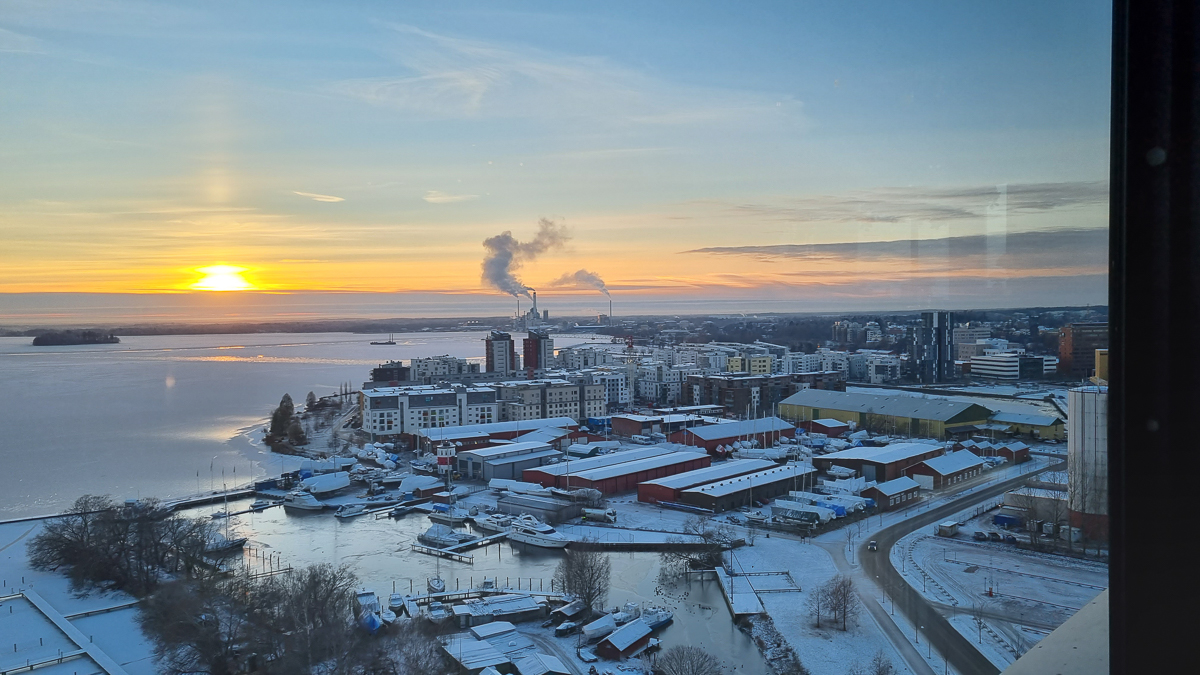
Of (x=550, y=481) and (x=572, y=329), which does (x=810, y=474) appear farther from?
(x=572, y=329)

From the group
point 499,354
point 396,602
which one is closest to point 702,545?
point 396,602

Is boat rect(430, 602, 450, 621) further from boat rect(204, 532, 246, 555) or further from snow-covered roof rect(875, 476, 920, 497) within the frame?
snow-covered roof rect(875, 476, 920, 497)

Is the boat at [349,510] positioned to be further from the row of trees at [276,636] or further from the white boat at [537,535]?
the row of trees at [276,636]

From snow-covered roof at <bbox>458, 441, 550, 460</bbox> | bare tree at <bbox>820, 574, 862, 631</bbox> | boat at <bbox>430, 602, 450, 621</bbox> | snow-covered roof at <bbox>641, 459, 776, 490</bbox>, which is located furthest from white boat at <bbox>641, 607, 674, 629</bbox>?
snow-covered roof at <bbox>458, 441, 550, 460</bbox>

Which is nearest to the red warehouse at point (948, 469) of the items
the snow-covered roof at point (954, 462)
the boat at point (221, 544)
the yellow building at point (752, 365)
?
the snow-covered roof at point (954, 462)

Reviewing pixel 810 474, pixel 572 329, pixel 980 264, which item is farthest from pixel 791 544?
pixel 572 329
